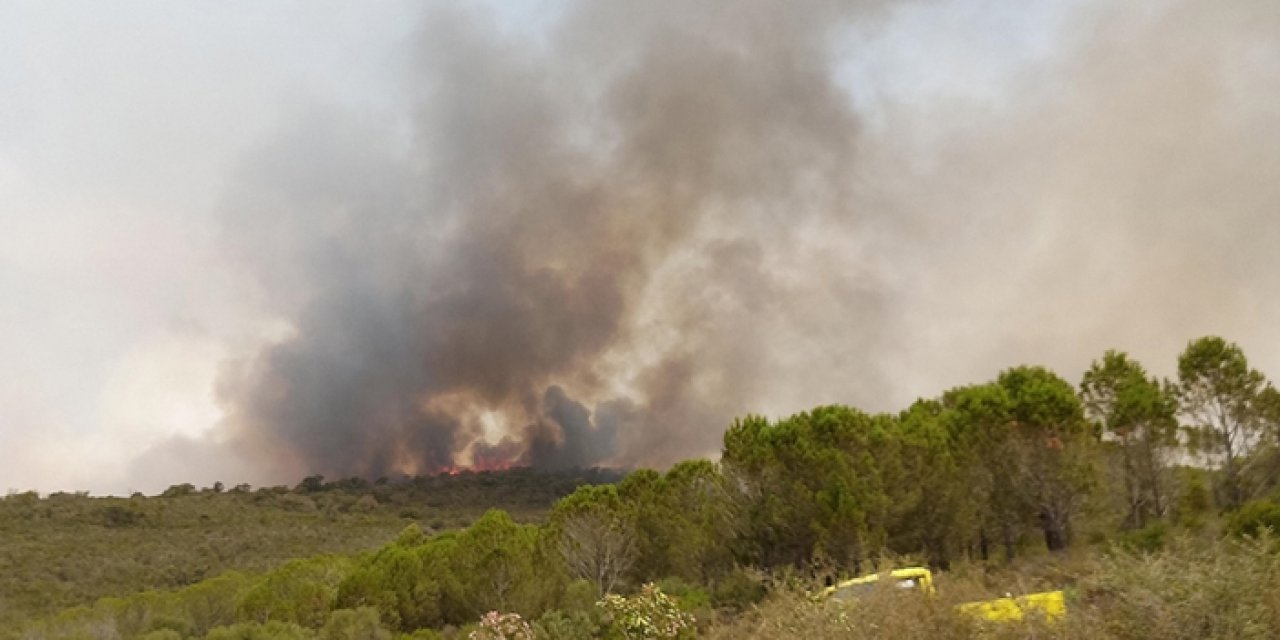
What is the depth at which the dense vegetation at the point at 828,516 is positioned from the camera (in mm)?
25812

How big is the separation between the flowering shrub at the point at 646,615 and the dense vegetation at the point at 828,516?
5554mm

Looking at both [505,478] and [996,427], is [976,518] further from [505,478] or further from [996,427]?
[505,478]

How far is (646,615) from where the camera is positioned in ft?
37.5

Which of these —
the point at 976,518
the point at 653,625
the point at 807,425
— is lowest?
the point at 653,625

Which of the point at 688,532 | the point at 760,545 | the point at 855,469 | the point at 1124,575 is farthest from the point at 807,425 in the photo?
the point at 1124,575

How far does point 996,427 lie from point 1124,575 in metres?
28.6

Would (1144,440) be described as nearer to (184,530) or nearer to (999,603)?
(999,603)

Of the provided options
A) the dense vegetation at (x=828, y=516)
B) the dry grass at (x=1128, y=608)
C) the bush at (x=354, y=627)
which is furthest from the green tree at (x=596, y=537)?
the dry grass at (x=1128, y=608)

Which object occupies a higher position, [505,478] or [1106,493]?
[505,478]

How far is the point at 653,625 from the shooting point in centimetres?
1141

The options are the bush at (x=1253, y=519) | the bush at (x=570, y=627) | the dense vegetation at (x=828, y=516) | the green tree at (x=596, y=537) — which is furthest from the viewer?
the green tree at (x=596, y=537)

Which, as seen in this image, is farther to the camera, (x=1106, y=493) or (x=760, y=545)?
(x=1106, y=493)

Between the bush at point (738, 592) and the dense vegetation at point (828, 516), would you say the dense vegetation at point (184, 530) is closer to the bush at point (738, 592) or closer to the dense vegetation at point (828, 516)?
the dense vegetation at point (828, 516)

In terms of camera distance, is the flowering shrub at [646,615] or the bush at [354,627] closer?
the flowering shrub at [646,615]
